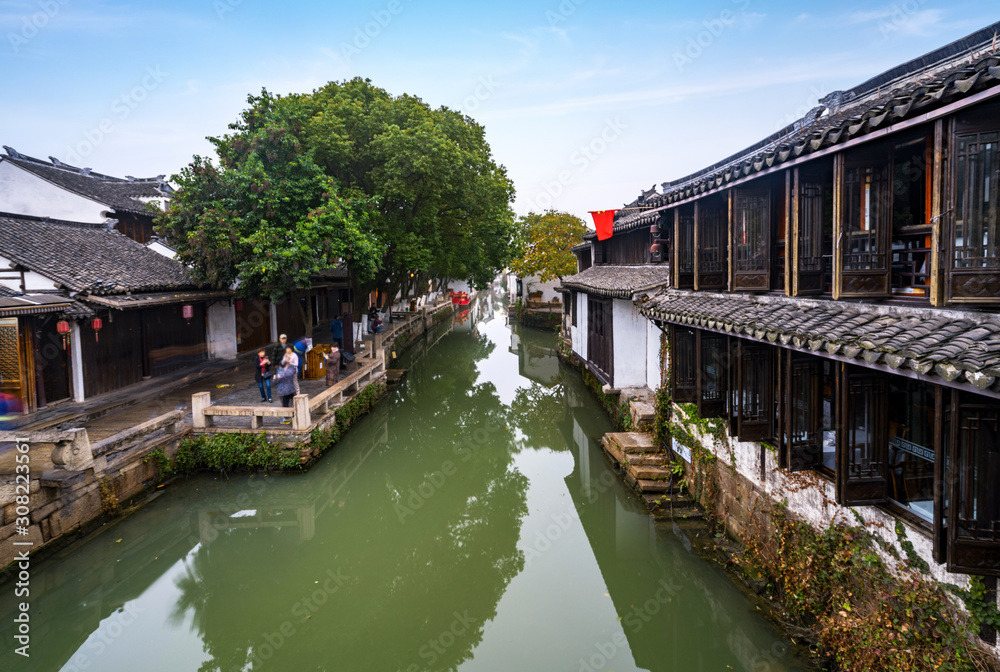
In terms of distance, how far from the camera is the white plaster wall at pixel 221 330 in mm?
Answer: 18250

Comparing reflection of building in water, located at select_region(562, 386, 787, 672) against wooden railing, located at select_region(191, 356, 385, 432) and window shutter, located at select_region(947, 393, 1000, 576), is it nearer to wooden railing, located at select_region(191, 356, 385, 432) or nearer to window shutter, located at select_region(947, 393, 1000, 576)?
window shutter, located at select_region(947, 393, 1000, 576)

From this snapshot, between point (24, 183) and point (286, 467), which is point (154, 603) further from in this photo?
point (24, 183)

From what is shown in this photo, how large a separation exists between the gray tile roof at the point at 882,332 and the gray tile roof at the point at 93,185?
21.5 m

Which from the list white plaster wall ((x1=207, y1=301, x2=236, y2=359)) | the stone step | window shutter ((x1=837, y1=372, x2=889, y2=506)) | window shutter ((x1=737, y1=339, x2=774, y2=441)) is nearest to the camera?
window shutter ((x1=837, y1=372, x2=889, y2=506))

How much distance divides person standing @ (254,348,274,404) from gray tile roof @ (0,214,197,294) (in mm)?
3811

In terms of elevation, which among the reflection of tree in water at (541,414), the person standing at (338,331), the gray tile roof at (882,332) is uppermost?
the gray tile roof at (882,332)

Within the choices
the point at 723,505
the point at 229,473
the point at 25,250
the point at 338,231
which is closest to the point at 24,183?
the point at 25,250

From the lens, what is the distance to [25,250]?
12.0 m

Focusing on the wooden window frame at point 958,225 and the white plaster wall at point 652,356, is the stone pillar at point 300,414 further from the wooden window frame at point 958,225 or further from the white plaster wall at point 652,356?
the wooden window frame at point 958,225

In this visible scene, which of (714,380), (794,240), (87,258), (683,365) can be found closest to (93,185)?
(87,258)

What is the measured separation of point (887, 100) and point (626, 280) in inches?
363

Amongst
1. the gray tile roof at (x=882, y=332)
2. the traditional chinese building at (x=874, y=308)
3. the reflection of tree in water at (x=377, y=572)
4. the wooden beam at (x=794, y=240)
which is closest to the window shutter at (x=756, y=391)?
the traditional chinese building at (x=874, y=308)

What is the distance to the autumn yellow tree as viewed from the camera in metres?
32.8

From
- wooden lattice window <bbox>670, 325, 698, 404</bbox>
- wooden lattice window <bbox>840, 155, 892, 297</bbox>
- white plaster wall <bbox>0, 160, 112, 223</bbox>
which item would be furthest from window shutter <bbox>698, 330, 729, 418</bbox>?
white plaster wall <bbox>0, 160, 112, 223</bbox>
